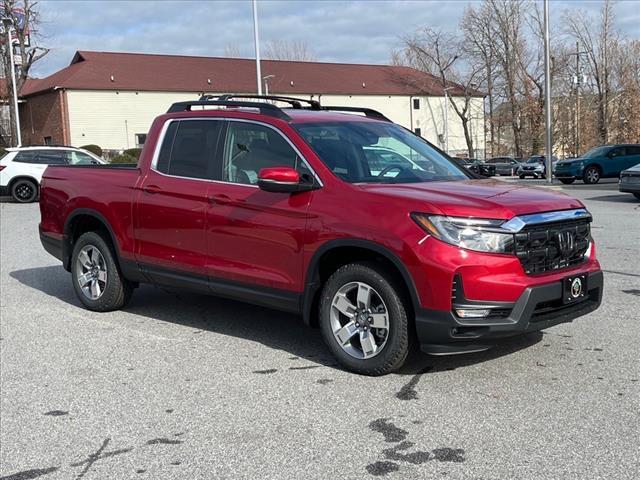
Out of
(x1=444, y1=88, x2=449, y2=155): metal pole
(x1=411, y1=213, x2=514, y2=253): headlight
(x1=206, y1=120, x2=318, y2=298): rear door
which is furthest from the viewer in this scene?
(x1=444, y1=88, x2=449, y2=155): metal pole

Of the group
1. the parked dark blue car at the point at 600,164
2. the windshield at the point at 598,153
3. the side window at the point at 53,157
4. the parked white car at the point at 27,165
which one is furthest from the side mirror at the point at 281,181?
the windshield at the point at 598,153

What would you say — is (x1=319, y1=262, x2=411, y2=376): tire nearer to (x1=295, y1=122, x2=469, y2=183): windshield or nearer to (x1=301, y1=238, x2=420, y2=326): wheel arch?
(x1=301, y1=238, x2=420, y2=326): wheel arch

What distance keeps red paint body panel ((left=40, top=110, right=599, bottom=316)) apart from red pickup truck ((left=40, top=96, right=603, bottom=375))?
11mm

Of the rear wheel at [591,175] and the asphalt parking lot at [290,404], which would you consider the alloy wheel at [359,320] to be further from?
the rear wheel at [591,175]

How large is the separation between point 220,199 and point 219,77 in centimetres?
5503

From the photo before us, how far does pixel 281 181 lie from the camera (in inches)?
195

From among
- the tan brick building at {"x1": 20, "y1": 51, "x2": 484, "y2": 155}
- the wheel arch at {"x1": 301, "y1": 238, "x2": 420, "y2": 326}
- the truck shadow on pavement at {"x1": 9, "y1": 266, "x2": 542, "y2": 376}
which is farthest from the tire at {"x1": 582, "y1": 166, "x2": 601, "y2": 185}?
the tan brick building at {"x1": 20, "y1": 51, "x2": 484, "y2": 155}

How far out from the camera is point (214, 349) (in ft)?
18.5

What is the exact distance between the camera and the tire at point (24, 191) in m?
22.1

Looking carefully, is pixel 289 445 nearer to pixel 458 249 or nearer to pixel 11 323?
pixel 458 249

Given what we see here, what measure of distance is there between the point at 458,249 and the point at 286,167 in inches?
56.9

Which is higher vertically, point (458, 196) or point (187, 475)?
point (458, 196)

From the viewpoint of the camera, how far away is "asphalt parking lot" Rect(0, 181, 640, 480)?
3.56 metres

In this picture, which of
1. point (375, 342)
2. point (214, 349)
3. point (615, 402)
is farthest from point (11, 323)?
point (615, 402)
